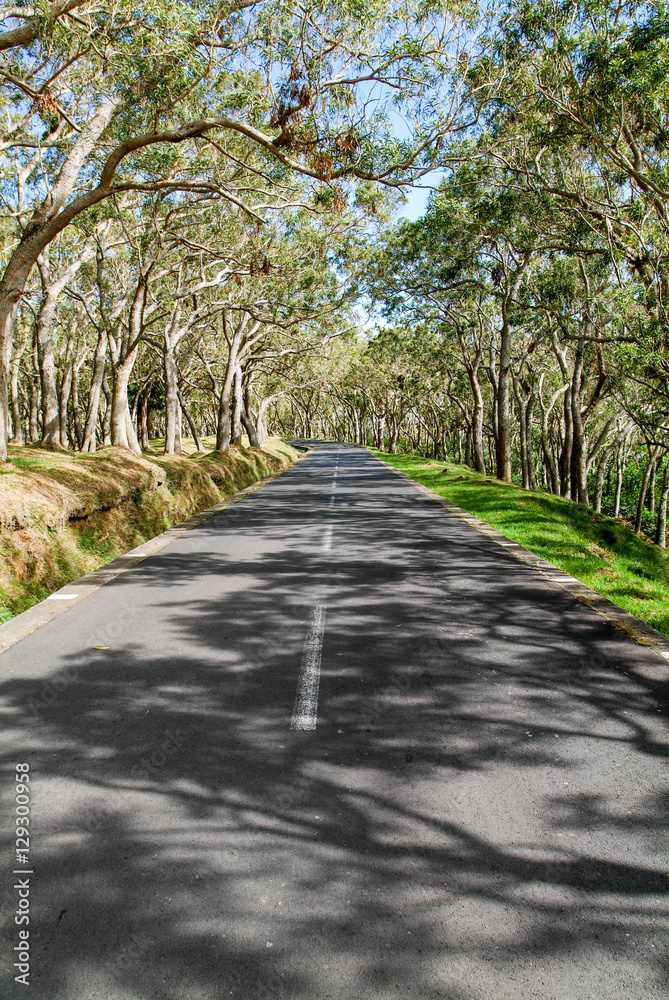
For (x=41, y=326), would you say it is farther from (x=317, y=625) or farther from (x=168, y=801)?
(x=168, y=801)

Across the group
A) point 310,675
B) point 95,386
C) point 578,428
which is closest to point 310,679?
point 310,675

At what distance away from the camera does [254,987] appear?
2.48 m

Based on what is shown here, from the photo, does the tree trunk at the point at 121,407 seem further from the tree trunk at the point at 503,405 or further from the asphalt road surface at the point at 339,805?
the tree trunk at the point at 503,405

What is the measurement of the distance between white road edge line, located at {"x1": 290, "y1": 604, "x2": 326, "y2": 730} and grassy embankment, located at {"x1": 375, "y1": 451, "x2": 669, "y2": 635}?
145 inches

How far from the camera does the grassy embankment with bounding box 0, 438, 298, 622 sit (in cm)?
799

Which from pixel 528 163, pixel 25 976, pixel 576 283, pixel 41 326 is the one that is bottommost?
pixel 25 976

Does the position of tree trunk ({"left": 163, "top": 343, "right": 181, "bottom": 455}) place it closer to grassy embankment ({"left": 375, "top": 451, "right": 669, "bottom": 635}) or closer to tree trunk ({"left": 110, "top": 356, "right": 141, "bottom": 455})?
tree trunk ({"left": 110, "top": 356, "right": 141, "bottom": 455})

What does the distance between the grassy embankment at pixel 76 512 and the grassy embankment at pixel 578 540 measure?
681cm

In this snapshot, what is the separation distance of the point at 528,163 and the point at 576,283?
21.9 ft

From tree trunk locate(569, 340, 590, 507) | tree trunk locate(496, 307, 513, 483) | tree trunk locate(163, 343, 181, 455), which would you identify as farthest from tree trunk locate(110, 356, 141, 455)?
tree trunk locate(569, 340, 590, 507)

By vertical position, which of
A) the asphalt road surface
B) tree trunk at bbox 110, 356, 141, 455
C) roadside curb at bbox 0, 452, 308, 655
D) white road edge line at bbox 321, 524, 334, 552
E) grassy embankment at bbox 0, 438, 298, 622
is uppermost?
tree trunk at bbox 110, 356, 141, 455

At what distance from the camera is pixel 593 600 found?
7715 millimetres

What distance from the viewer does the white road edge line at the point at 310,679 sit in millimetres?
4555

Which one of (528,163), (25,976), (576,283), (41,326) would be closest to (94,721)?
(25,976)
